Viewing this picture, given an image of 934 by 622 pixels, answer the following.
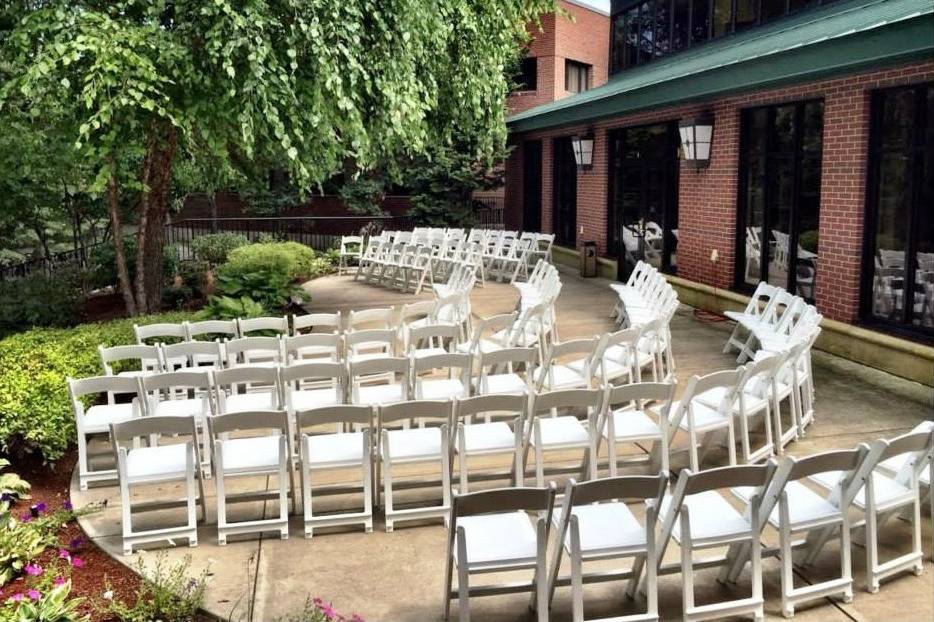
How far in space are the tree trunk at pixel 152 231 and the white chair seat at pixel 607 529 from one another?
8545mm

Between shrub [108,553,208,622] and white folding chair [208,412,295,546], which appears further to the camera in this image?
white folding chair [208,412,295,546]

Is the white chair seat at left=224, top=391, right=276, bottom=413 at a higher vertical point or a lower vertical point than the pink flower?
higher

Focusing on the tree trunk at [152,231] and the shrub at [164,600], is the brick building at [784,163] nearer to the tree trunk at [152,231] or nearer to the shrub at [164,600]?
the shrub at [164,600]

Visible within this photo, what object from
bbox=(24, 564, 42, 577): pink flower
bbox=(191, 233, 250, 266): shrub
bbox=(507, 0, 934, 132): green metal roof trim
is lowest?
bbox=(24, 564, 42, 577): pink flower

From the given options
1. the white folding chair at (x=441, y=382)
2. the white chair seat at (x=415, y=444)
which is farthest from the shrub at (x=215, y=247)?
the white chair seat at (x=415, y=444)

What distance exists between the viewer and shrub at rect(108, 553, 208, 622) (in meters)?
4.29

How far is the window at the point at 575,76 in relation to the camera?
29719mm

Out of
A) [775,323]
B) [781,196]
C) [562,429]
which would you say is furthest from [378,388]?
[781,196]

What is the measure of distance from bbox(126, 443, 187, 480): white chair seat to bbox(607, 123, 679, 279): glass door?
10.6 m

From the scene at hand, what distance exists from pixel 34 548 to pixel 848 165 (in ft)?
Answer: 29.4

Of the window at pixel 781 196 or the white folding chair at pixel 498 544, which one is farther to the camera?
the window at pixel 781 196

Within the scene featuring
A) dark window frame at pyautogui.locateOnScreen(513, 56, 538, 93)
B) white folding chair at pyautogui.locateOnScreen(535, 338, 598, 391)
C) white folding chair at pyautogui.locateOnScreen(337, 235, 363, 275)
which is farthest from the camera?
dark window frame at pyautogui.locateOnScreen(513, 56, 538, 93)

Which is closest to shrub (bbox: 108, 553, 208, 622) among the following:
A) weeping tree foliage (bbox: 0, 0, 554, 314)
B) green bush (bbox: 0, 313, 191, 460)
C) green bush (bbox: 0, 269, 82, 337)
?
green bush (bbox: 0, 313, 191, 460)

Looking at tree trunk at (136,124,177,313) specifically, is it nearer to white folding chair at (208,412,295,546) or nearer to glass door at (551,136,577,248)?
Result: white folding chair at (208,412,295,546)
